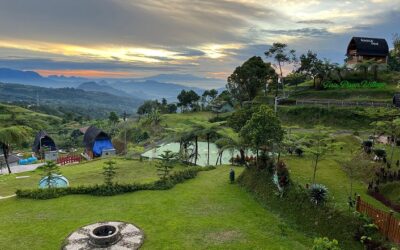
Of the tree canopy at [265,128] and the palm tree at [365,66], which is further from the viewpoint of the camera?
the palm tree at [365,66]

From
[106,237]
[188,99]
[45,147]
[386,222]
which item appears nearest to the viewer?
[386,222]

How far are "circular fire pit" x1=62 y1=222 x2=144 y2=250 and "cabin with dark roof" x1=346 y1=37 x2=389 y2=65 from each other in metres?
55.4

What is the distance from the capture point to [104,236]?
14906 millimetres

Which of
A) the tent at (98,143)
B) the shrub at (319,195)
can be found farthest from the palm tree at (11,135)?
the shrub at (319,195)

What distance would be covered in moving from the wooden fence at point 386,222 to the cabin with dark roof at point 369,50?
2025 inches

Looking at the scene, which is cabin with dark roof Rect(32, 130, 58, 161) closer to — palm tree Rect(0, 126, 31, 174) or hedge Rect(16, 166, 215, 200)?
palm tree Rect(0, 126, 31, 174)

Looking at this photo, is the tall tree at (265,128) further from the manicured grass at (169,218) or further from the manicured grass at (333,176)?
the manicured grass at (169,218)

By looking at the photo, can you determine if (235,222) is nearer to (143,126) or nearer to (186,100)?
(143,126)

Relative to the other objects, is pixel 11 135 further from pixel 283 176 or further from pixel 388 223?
pixel 388 223

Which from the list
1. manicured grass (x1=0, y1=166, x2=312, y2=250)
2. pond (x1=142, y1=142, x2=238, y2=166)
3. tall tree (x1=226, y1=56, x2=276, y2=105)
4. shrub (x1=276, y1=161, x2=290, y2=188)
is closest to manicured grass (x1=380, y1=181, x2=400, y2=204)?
shrub (x1=276, y1=161, x2=290, y2=188)

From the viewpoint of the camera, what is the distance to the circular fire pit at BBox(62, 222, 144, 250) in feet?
47.5

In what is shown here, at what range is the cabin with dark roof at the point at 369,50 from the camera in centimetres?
5833

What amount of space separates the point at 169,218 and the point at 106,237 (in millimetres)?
3742

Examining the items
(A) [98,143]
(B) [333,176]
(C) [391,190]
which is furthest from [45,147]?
(C) [391,190]
